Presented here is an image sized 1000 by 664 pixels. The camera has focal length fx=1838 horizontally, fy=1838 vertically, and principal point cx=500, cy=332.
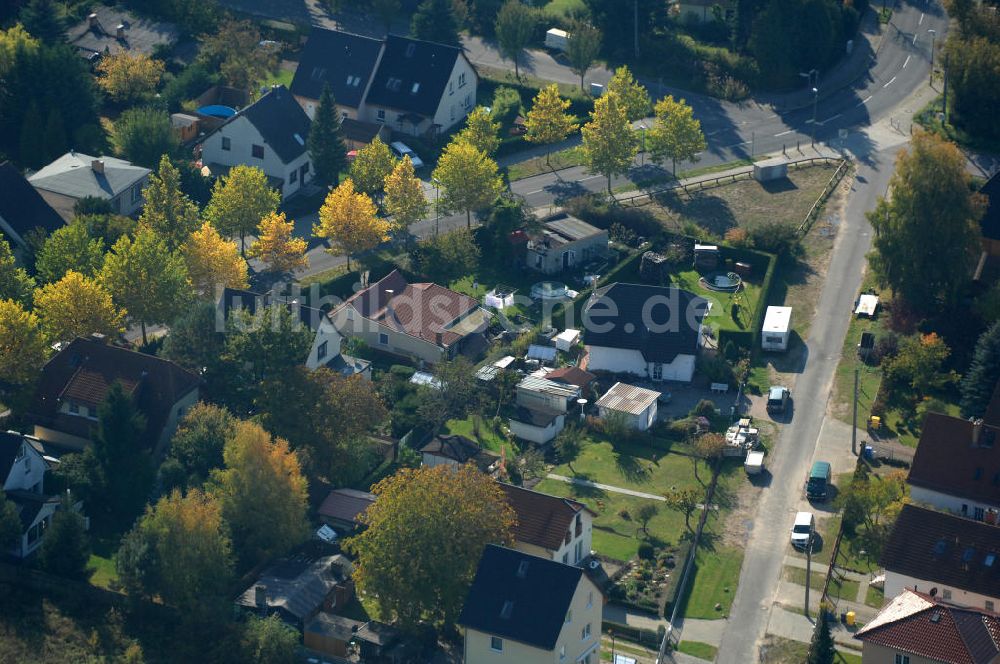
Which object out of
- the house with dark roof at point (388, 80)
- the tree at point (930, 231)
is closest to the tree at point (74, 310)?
the house with dark roof at point (388, 80)

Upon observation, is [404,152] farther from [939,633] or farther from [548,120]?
[939,633]

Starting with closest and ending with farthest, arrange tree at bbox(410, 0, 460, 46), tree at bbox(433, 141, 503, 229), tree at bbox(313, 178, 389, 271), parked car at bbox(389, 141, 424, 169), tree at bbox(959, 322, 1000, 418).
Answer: tree at bbox(959, 322, 1000, 418) → tree at bbox(313, 178, 389, 271) → tree at bbox(433, 141, 503, 229) → parked car at bbox(389, 141, 424, 169) → tree at bbox(410, 0, 460, 46)

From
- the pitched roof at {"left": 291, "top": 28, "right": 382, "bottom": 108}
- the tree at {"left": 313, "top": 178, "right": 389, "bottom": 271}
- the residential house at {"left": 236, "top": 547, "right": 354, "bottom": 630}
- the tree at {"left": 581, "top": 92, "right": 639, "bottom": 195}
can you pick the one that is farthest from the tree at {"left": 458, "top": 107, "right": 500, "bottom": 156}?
the residential house at {"left": 236, "top": 547, "right": 354, "bottom": 630}

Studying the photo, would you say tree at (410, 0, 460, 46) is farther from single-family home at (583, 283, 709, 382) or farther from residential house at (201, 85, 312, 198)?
single-family home at (583, 283, 709, 382)

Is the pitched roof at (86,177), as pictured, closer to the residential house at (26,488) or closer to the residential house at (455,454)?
the residential house at (26,488)

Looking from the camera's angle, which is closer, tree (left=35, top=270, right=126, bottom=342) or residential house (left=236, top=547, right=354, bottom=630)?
residential house (left=236, top=547, right=354, bottom=630)

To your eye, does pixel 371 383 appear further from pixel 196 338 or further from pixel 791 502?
pixel 791 502

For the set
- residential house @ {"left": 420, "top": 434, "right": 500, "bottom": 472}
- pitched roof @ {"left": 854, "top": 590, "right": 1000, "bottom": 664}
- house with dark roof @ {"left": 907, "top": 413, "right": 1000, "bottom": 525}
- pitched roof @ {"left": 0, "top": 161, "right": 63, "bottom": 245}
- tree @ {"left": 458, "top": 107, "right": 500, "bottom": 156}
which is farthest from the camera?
tree @ {"left": 458, "top": 107, "right": 500, "bottom": 156}
